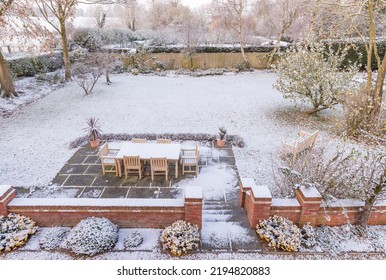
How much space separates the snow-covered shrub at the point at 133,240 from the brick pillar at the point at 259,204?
218 centimetres

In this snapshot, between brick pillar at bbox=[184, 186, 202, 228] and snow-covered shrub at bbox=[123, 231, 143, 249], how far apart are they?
0.94m

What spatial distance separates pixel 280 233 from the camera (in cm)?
512

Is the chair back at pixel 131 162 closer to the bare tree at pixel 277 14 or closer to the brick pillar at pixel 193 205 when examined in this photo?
the brick pillar at pixel 193 205

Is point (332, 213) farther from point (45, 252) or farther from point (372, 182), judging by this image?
point (45, 252)

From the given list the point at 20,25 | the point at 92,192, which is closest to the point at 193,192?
the point at 92,192

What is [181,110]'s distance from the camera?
13164 millimetres

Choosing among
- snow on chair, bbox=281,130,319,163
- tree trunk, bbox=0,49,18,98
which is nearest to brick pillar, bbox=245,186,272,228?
snow on chair, bbox=281,130,319,163

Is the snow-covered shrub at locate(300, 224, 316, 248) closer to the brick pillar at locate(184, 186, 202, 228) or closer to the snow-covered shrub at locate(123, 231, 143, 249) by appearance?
the brick pillar at locate(184, 186, 202, 228)

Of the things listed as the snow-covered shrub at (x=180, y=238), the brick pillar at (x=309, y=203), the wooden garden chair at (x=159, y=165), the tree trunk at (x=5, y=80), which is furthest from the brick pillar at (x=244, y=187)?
the tree trunk at (x=5, y=80)

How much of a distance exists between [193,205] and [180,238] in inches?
24.5

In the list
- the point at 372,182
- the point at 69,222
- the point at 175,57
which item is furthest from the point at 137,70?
the point at 372,182

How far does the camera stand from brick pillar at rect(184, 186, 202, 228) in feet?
17.0

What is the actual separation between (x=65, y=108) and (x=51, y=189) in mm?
7346

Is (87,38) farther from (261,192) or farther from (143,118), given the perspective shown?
(261,192)
